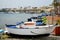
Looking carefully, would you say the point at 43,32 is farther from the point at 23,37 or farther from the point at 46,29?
the point at 23,37

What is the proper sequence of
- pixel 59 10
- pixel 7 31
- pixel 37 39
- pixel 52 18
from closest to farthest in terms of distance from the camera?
pixel 37 39
pixel 7 31
pixel 52 18
pixel 59 10

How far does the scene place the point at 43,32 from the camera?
1011 inches

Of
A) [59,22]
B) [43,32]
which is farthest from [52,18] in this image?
[43,32]

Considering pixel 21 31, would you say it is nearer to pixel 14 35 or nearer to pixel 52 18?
pixel 14 35

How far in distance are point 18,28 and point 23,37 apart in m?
0.97

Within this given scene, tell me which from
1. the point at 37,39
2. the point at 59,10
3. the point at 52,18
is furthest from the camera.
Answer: the point at 59,10

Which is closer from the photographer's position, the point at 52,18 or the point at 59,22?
the point at 59,22

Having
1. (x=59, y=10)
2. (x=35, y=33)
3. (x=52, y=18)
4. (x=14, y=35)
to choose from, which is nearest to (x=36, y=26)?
(x=35, y=33)

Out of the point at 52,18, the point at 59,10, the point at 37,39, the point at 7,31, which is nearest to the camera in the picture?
the point at 37,39

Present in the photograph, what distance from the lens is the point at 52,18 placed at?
3016cm

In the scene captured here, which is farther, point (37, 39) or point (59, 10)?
point (59, 10)

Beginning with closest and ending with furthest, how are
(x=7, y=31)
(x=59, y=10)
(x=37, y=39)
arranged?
(x=37, y=39) → (x=7, y=31) → (x=59, y=10)

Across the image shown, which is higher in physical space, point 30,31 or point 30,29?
point 30,29

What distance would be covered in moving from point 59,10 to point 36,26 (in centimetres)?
963
